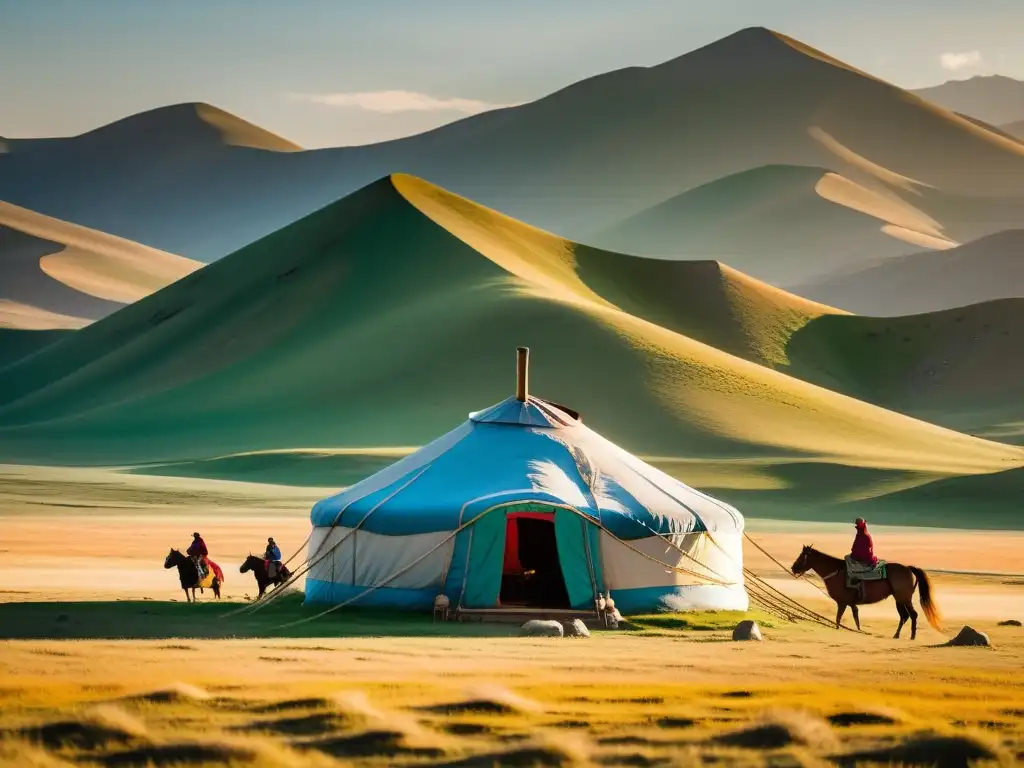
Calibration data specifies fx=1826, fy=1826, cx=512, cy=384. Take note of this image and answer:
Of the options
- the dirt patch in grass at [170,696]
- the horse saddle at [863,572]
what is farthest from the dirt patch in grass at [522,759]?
the horse saddle at [863,572]

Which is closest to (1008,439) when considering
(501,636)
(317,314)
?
(317,314)

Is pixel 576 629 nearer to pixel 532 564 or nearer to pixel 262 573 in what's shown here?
pixel 532 564

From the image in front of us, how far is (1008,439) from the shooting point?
114 m

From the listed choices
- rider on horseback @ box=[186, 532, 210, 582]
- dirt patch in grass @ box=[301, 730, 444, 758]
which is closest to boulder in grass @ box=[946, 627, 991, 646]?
rider on horseback @ box=[186, 532, 210, 582]

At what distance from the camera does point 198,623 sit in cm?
→ 2289

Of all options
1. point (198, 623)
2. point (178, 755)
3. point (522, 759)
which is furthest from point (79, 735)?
point (198, 623)

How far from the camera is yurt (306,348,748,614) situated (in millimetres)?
23359

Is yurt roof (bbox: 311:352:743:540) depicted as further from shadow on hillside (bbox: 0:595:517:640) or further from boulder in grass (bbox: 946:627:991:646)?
boulder in grass (bbox: 946:627:991:646)

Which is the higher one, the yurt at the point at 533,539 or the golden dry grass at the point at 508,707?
the yurt at the point at 533,539

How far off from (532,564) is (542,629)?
4.03 meters

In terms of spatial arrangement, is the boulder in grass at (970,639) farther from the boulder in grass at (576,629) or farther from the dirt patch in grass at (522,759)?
the dirt patch in grass at (522,759)

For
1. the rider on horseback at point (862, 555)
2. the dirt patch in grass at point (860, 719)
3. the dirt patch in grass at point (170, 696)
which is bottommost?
the dirt patch in grass at point (860, 719)

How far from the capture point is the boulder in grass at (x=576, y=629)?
21766mm

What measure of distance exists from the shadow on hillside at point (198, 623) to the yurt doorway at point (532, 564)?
166 centimetres
